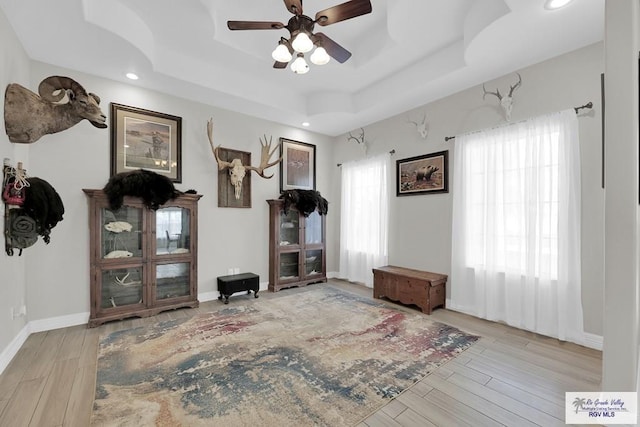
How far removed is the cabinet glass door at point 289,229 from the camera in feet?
16.7

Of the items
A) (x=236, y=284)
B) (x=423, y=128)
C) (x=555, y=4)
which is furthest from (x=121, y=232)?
(x=555, y=4)

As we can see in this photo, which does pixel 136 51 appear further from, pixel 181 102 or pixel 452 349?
pixel 452 349

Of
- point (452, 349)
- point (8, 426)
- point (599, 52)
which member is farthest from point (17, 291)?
point (599, 52)

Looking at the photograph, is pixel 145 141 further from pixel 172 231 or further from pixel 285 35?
pixel 285 35

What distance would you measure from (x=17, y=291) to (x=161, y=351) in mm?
1648

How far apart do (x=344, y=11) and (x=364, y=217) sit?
11.9 feet

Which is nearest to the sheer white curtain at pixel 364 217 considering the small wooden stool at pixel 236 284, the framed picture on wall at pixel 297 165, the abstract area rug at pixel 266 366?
the framed picture on wall at pixel 297 165

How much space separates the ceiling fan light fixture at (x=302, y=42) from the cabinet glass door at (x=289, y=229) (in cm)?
315

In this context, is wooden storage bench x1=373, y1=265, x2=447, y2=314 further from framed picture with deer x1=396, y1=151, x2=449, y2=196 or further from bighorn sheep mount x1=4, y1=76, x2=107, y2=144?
bighorn sheep mount x1=4, y1=76, x2=107, y2=144

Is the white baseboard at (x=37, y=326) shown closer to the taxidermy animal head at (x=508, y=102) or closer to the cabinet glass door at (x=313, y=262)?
the cabinet glass door at (x=313, y=262)

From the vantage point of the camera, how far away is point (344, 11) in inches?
87.0

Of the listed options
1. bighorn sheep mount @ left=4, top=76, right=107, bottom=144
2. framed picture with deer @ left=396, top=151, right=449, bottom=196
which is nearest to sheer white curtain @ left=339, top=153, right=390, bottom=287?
framed picture with deer @ left=396, top=151, right=449, bottom=196

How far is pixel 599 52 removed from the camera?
9.20 ft

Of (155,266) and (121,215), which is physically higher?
(121,215)
